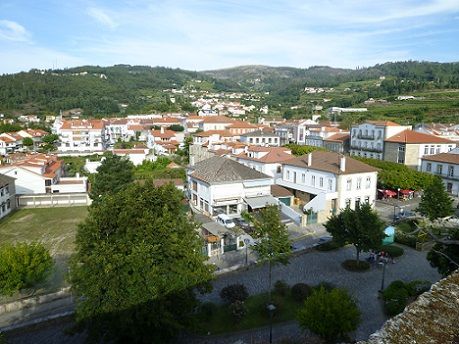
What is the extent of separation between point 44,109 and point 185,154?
89676 millimetres

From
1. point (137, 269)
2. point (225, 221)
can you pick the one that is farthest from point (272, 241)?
point (225, 221)

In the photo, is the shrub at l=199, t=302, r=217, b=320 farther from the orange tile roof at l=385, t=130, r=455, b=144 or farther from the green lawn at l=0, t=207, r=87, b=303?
the orange tile roof at l=385, t=130, r=455, b=144

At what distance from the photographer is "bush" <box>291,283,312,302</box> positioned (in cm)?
1830

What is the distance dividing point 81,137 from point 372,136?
58679mm

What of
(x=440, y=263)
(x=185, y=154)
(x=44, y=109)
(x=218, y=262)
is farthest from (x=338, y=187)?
(x=44, y=109)

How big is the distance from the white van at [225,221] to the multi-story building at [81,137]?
56.8 meters

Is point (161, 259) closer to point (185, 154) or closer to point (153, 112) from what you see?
point (185, 154)

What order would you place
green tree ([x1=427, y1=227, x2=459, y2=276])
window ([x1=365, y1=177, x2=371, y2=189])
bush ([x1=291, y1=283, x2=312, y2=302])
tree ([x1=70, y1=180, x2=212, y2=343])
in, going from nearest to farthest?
tree ([x1=70, y1=180, x2=212, y2=343])
green tree ([x1=427, y1=227, x2=459, y2=276])
bush ([x1=291, y1=283, x2=312, y2=302])
window ([x1=365, y1=177, x2=371, y2=189])

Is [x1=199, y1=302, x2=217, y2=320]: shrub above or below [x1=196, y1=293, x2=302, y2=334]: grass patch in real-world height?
→ above

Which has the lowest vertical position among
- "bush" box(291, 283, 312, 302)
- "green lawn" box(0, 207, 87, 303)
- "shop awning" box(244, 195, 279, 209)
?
"green lawn" box(0, 207, 87, 303)

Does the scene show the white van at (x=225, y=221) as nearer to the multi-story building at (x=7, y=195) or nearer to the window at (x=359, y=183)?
the window at (x=359, y=183)

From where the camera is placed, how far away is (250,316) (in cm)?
1702

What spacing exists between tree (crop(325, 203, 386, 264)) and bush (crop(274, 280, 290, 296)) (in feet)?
15.6

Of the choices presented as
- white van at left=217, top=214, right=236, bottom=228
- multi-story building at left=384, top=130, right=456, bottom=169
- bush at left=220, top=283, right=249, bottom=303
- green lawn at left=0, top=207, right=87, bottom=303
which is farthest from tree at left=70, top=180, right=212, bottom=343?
multi-story building at left=384, top=130, right=456, bottom=169
